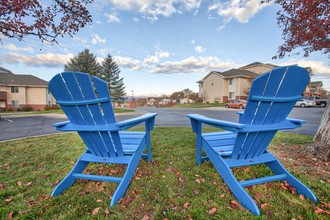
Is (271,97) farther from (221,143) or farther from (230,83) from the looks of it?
(230,83)

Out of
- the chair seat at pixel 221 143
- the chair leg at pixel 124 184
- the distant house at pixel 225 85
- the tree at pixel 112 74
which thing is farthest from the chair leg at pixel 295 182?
the distant house at pixel 225 85

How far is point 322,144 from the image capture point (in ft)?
8.86

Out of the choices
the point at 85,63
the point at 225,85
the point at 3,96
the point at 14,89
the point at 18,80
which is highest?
the point at 85,63

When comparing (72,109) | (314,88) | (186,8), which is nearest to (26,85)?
(186,8)

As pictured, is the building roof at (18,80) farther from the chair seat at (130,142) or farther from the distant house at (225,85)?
the chair seat at (130,142)

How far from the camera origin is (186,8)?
11.1 meters

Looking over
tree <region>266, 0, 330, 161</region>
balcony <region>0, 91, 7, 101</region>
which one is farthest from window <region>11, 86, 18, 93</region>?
tree <region>266, 0, 330, 161</region>

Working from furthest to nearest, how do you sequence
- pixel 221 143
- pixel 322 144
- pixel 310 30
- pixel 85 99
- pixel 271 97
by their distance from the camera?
pixel 310 30, pixel 322 144, pixel 221 143, pixel 85 99, pixel 271 97

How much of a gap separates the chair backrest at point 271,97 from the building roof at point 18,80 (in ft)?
106

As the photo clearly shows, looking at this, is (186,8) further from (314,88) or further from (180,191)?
(314,88)

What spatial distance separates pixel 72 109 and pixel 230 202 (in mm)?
1905

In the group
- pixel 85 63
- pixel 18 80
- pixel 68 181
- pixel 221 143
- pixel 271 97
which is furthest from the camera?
pixel 18 80

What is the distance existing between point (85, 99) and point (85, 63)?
71.8 feet

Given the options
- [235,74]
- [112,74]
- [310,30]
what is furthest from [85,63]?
[235,74]
